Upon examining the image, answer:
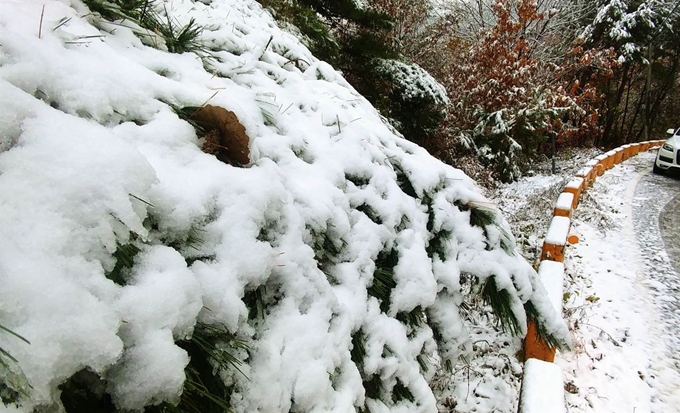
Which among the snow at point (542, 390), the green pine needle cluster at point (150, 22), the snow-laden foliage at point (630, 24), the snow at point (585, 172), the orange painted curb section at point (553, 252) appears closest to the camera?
the green pine needle cluster at point (150, 22)

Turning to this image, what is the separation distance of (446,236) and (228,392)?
1340 millimetres

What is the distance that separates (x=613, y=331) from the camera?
3744 millimetres

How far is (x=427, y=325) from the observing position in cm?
198

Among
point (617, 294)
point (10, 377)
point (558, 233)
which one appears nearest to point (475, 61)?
point (558, 233)

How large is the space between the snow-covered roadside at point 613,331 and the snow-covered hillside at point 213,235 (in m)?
1.31

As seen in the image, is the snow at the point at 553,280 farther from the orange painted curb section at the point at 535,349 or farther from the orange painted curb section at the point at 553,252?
the orange painted curb section at the point at 553,252

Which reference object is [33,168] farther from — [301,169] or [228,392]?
[301,169]

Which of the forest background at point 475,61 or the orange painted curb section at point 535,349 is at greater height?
the forest background at point 475,61

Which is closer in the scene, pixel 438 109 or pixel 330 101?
pixel 330 101

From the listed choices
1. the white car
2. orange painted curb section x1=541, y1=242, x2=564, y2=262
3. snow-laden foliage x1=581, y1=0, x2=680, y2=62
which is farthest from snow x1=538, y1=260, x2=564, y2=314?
snow-laden foliage x1=581, y1=0, x2=680, y2=62

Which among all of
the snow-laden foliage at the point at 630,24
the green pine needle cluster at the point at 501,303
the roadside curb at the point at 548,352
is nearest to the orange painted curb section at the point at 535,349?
the roadside curb at the point at 548,352


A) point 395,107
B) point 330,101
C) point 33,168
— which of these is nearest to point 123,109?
point 33,168

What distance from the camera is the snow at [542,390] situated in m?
1.96

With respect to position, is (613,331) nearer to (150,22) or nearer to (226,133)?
(226,133)
